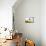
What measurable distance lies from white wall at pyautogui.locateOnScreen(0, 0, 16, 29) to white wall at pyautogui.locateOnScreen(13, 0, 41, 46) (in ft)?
3.17

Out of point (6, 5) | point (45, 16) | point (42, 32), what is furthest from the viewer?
point (42, 32)

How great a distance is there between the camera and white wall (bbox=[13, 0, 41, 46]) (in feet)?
15.8

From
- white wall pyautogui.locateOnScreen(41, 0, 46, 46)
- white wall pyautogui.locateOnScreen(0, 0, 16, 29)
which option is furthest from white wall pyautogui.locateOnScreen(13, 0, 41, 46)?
white wall pyautogui.locateOnScreen(0, 0, 16, 29)

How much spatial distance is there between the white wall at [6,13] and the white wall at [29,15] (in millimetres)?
967

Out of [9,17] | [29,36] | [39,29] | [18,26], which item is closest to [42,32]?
[39,29]

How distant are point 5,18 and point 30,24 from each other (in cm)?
135

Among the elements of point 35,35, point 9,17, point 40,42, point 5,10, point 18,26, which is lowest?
point 40,42

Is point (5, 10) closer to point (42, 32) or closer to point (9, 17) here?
point (9, 17)

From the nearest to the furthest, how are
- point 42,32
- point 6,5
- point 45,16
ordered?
point 6,5 → point 45,16 → point 42,32

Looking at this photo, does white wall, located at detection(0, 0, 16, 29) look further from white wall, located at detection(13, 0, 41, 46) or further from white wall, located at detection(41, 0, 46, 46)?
white wall, located at detection(41, 0, 46, 46)

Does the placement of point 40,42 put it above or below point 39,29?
below

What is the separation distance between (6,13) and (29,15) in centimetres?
129

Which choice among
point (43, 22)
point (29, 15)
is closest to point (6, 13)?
point (29, 15)

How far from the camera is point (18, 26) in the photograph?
190 inches
